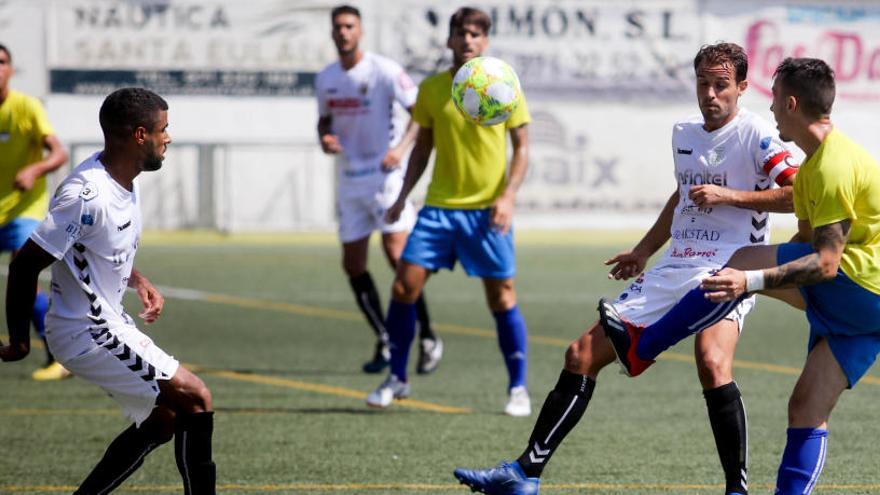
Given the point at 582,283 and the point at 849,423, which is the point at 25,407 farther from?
the point at 582,283

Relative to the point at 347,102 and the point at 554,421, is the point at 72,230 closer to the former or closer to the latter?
the point at 554,421

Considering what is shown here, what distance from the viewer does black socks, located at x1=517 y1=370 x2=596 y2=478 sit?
595 centimetres

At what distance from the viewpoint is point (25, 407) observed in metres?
8.95

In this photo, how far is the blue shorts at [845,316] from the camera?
5.35 m

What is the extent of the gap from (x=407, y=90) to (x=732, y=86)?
4.81 meters

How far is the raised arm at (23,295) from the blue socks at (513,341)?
3.92m

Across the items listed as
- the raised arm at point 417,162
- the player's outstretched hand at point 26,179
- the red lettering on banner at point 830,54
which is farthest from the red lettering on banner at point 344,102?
the red lettering on banner at point 830,54

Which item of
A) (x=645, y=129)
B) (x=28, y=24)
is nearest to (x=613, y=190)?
(x=645, y=129)

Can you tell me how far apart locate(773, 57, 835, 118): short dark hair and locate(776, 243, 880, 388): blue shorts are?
49cm

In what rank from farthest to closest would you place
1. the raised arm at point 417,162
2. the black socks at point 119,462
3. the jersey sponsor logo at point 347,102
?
the jersey sponsor logo at point 347,102
the raised arm at point 417,162
the black socks at point 119,462

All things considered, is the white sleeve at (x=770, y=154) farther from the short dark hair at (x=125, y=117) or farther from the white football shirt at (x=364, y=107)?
the white football shirt at (x=364, y=107)

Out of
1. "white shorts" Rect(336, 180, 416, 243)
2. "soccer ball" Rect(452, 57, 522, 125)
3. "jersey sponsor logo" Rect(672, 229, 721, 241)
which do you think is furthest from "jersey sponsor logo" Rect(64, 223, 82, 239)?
"white shorts" Rect(336, 180, 416, 243)

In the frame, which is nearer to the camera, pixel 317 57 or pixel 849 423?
pixel 849 423

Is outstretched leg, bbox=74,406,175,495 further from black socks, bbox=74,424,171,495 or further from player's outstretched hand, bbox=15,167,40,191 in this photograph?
player's outstretched hand, bbox=15,167,40,191
